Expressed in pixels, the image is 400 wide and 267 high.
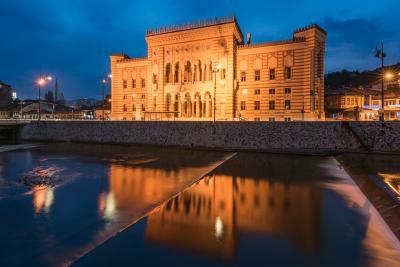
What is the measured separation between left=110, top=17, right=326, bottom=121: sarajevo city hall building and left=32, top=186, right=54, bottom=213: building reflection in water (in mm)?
28206

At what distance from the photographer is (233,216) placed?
1426 cm

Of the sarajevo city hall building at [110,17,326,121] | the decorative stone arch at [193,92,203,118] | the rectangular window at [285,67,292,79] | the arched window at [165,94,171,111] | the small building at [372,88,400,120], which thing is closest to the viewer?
the sarajevo city hall building at [110,17,326,121]

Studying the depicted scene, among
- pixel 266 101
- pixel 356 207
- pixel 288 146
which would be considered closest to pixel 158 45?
pixel 266 101

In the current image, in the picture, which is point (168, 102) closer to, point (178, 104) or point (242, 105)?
point (178, 104)

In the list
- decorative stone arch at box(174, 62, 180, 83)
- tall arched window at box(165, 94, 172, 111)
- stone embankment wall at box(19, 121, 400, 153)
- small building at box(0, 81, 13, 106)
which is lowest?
stone embankment wall at box(19, 121, 400, 153)

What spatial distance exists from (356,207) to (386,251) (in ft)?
18.6

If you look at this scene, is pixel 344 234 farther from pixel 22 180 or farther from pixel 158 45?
pixel 158 45

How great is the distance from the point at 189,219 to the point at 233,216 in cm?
227

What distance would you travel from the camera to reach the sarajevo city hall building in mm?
46438

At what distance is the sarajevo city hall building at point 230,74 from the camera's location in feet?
152

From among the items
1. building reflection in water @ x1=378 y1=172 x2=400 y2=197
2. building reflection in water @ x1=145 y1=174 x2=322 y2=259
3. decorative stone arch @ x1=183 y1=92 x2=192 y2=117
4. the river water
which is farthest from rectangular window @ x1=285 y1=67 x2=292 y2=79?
building reflection in water @ x1=145 y1=174 x2=322 y2=259

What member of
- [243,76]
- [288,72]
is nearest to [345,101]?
[288,72]

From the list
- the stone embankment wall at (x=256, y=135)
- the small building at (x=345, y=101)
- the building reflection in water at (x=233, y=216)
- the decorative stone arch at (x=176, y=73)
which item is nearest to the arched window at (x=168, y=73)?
the decorative stone arch at (x=176, y=73)

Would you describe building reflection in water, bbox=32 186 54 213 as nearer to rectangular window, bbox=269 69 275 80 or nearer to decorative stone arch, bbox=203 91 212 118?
decorative stone arch, bbox=203 91 212 118
